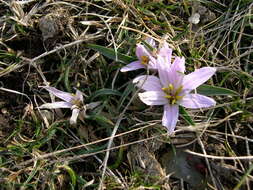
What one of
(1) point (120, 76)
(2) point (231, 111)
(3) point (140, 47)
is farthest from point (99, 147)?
(2) point (231, 111)

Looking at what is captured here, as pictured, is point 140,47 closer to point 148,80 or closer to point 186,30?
point 148,80

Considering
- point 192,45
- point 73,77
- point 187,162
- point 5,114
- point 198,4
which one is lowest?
point 187,162

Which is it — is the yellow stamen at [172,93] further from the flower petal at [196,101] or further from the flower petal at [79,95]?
the flower petal at [79,95]

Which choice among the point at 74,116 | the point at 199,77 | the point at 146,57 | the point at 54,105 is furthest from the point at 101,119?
the point at 199,77

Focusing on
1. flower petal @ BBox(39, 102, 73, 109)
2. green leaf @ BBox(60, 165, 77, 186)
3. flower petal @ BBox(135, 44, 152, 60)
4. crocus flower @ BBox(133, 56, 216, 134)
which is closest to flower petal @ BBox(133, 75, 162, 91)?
crocus flower @ BBox(133, 56, 216, 134)

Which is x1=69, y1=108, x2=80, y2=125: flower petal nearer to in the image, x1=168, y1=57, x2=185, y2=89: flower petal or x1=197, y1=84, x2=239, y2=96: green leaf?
x1=168, y1=57, x2=185, y2=89: flower petal

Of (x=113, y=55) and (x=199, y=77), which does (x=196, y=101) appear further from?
(x=113, y=55)

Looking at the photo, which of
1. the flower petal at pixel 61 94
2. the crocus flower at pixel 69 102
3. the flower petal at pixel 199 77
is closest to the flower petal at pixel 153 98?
the flower petal at pixel 199 77
